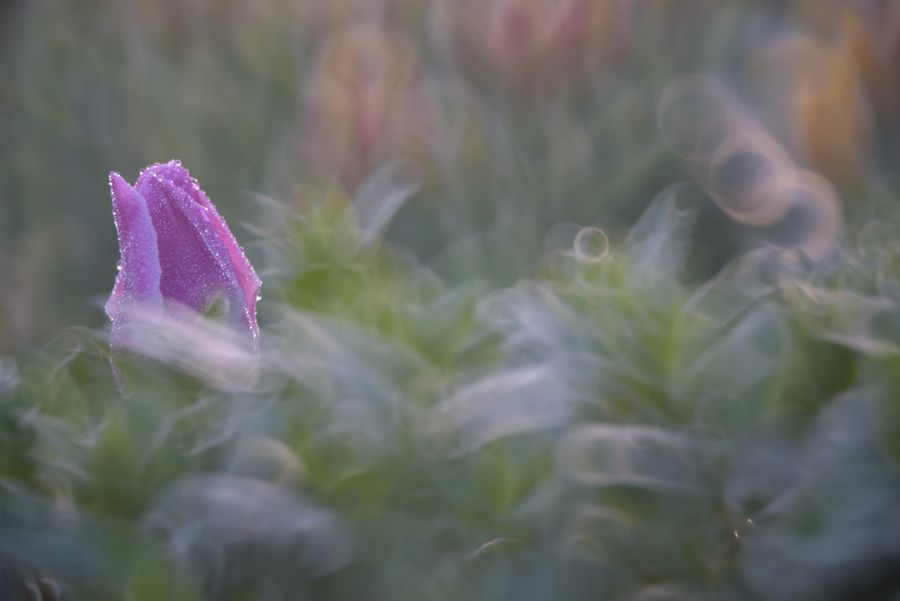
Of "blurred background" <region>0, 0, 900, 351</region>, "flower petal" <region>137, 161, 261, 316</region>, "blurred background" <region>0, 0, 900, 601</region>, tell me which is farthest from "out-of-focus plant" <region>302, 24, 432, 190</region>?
"flower petal" <region>137, 161, 261, 316</region>

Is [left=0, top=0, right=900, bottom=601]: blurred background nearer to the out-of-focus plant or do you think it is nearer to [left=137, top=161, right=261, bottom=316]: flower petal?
[left=137, top=161, right=261, bottom=316]: flower petal

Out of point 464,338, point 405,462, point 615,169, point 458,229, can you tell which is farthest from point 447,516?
point 615,169

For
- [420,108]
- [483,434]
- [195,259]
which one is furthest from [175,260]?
[420,108]

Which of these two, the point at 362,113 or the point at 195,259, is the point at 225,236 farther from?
the point at 362,113

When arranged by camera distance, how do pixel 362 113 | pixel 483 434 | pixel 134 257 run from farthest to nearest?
1. pixel 362 113
2. pixel 134 257
3. pixel 483 434

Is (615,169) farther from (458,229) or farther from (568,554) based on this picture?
(568,554)

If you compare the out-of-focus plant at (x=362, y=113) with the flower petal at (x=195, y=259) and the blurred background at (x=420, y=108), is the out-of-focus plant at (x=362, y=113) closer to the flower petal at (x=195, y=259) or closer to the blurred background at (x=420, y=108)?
the blurred background at (x=420, y=108)

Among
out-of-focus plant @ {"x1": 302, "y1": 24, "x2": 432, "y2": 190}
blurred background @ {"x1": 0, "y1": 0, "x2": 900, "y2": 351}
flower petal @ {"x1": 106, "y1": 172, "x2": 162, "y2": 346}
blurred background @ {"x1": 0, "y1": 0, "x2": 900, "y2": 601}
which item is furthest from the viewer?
out-of-focus plant @ {"x1": 302, "y1": 24, "x2": 432, "y2": 190}

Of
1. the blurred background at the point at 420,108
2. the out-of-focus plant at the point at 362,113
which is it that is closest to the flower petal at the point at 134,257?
the blurred background at the point at 420,108
